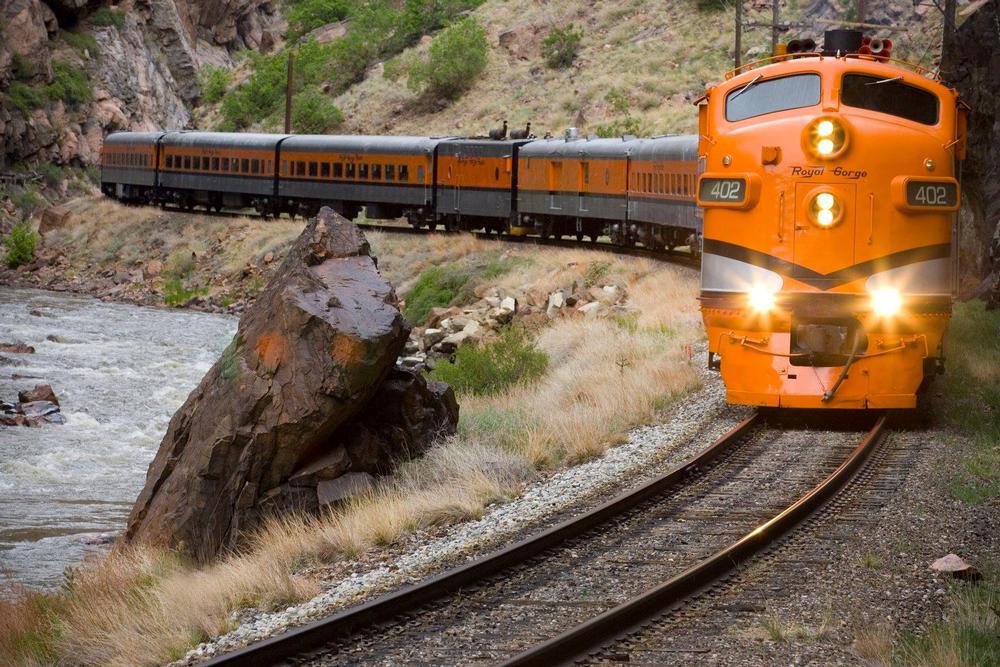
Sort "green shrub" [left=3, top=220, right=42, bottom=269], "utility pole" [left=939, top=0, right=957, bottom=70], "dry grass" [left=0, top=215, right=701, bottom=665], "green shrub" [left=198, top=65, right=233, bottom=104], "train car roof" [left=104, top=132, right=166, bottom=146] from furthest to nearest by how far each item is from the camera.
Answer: "green shrub" [left=198, top=65, right=233, bottom=104], "train car roof" [left=104, top=132, right=166, bottom=146], "green shrub" [left=3, top=220, right=42, bottom=269], "utility pole" [left=939, top=0, right=957, bottom=70], "dry grass" [left=0, top=215, right=701, bottom=665]

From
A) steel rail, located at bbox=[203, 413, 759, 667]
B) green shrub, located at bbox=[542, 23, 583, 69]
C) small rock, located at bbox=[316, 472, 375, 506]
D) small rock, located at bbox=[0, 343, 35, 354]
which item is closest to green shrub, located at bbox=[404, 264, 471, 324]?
small rock, located at bbox=[0, 343, 35, 354]

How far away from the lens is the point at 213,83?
8906cm

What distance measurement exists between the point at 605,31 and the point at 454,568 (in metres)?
74.0

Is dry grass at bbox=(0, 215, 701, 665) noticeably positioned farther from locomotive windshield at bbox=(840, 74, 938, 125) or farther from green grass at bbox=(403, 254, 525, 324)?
green grass at bbox=(403, 254, 525, 324)

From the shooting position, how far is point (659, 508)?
9.91m

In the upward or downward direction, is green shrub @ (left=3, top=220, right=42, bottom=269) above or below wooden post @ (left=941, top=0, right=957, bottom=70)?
below

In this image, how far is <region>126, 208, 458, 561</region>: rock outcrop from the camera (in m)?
11.7

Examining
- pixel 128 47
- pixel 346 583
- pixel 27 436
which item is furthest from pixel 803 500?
pixel 128 47

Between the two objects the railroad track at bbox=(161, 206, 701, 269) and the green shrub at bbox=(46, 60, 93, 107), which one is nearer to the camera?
the railroad track at bbox=(161, 206, 701, 269)

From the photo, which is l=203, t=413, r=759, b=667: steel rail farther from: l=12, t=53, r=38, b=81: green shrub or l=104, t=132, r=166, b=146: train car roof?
l=12, t=53, r=38, b=81: green shrub

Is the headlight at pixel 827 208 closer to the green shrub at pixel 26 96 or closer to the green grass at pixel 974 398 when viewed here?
the green grass at pixel 974 398

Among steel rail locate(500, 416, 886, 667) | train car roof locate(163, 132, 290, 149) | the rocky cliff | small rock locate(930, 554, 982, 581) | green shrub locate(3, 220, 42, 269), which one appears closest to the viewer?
steel rail locate(500, 416, 886, 667)

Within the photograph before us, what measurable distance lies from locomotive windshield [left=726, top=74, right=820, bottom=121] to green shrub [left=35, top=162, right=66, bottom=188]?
59038 mm

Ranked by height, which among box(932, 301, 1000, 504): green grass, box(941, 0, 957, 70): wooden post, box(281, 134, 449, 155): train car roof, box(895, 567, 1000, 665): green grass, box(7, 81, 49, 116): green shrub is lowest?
box(895, 567, 1000, 665): green grass
